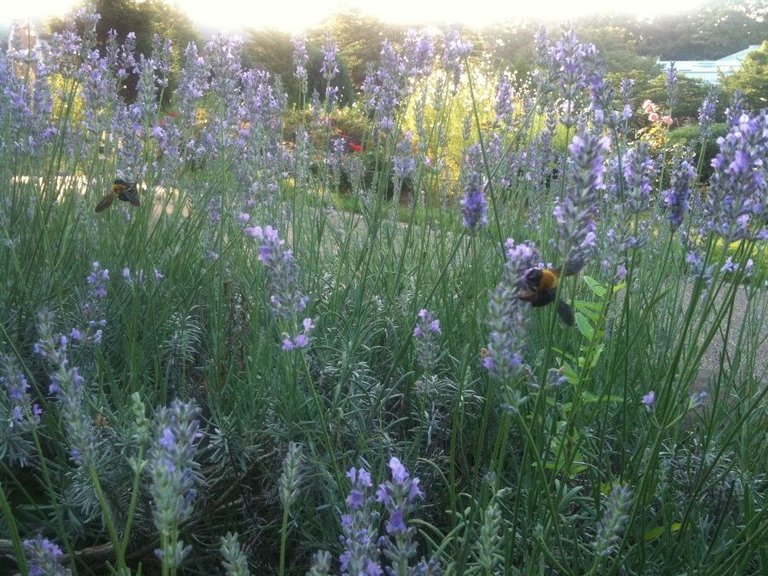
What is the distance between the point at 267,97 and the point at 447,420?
6.53 ft

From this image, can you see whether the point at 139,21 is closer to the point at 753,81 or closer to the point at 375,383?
the point at 753,81

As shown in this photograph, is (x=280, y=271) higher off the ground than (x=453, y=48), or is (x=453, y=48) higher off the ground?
(x=453, y=48)

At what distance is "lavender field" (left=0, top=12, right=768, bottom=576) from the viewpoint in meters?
1.09

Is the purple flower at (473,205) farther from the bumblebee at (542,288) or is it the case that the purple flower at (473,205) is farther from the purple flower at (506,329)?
the purple flower at (506,329)

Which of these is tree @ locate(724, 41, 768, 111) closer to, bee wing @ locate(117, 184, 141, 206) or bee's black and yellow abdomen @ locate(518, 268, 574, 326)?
bee wing @ locate(117, 184, 141, 206)

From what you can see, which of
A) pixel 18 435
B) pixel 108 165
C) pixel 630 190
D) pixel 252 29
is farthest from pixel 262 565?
pixel 252 29

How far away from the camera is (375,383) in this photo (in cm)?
216

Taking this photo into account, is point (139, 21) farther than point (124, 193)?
Yes

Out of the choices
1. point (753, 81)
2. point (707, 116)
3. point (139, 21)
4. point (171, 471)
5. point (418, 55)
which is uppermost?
point (418, 55)

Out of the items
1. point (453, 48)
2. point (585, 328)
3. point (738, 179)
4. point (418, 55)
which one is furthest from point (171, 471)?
point (418, 55)

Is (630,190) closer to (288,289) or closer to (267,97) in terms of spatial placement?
(288,289)

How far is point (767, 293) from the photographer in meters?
3.21

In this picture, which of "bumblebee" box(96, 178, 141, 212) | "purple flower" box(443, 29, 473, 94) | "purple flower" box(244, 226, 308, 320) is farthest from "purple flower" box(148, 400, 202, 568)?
"purple flower" box(443, 29, 473, 94)

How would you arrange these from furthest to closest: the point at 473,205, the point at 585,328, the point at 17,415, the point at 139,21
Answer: the point at 139,21 < the point at 585,328 < the point at 473,205 < the point at 17,415
